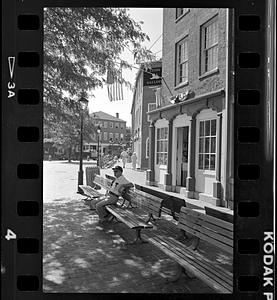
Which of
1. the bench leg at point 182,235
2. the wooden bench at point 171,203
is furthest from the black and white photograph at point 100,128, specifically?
the wooden bench at point 171,203

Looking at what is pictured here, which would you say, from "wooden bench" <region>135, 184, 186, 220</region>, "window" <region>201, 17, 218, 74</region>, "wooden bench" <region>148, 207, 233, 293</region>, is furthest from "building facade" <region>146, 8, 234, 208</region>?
"wooden bench" <region>148, 207, 233, 293</region>

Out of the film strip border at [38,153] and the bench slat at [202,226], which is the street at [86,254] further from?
the bench slat at [202,226]

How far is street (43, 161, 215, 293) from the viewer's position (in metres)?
1.09

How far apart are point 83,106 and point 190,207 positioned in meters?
2.42

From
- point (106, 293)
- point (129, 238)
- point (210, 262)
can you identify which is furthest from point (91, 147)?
point (129, 238)

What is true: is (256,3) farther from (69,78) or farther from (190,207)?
(190,207)

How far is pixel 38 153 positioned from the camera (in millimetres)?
929

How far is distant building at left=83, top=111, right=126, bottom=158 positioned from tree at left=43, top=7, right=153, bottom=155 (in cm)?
9

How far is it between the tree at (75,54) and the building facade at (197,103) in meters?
0.21

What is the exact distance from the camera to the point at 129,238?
13.6 feet

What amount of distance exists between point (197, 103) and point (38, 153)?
526 cm

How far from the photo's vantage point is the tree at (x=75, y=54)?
105cm

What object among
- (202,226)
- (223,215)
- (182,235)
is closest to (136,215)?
(182,235)

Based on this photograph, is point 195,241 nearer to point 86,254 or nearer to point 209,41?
point 86,254
